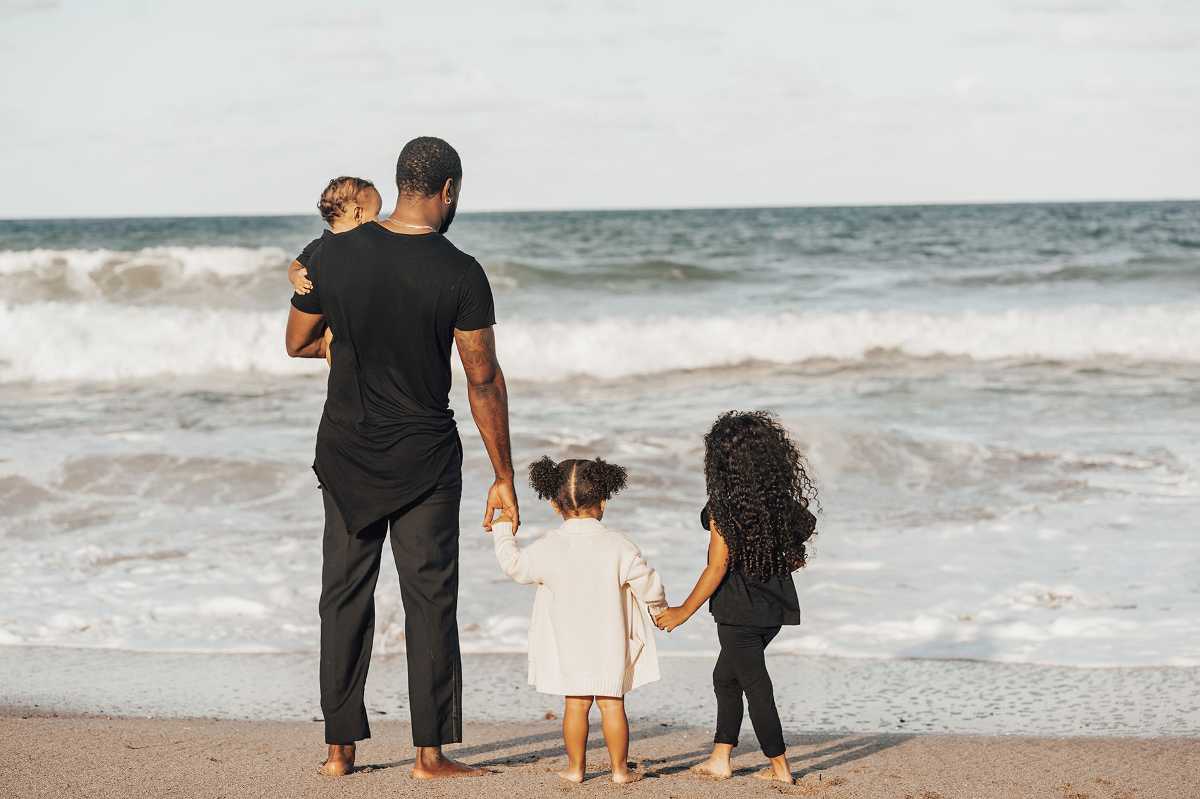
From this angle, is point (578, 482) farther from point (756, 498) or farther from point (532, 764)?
point (532, 764)

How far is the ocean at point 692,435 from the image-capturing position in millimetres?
5359

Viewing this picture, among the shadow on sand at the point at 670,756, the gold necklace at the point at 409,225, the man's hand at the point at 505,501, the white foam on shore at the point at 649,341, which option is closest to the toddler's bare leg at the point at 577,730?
the shadow on sand at the point at 670,756

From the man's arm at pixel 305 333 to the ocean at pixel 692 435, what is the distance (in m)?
1.94

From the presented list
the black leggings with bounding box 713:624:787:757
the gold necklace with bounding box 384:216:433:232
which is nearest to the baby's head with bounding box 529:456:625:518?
the black leggings with bounding box 713:624:787:757

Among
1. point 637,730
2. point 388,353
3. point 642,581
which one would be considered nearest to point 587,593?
point 642,581

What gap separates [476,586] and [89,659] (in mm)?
1677

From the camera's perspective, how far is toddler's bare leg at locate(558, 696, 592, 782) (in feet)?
10.8

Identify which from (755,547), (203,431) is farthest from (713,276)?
(755,547)

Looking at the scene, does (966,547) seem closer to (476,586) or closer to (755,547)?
(476,586)

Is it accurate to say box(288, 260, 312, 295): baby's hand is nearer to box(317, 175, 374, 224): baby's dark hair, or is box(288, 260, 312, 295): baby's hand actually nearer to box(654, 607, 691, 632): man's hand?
box(317, 175, 374, 224): baby's dark hair

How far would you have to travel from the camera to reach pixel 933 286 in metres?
21.9

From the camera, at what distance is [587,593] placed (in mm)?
3246

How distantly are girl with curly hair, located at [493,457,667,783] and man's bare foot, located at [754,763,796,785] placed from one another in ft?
1.35

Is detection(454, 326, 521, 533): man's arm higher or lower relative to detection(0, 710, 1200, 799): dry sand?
higher
